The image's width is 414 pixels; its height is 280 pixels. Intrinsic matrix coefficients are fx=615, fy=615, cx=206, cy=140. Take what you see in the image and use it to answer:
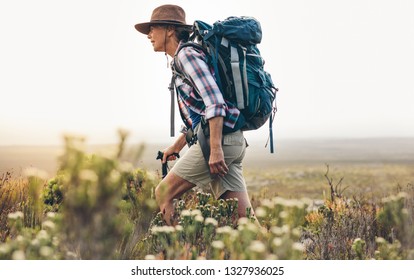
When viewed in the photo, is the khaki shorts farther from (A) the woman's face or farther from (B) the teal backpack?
(A) the woman's face

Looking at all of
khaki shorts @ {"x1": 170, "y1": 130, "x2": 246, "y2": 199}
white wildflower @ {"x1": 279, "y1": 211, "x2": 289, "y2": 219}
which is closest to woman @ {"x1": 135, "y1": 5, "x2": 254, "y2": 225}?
khaki shorts @ {"x1": 170, "y1": 130, "x2": 246, "y2": 199}

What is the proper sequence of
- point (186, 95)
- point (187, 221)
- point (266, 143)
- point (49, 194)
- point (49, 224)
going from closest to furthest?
point (49, 224)
point (187, 221)
point (186, 95)
point (266, 143)
point (49, 194)

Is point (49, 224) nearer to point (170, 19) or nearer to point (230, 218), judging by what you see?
point (230, 218)

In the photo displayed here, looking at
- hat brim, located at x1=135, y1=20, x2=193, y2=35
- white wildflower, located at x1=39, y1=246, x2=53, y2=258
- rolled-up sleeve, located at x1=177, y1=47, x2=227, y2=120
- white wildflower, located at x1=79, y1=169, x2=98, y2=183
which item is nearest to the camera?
white wildflower, located at x1=79, y1=169, x2=98, y2=183

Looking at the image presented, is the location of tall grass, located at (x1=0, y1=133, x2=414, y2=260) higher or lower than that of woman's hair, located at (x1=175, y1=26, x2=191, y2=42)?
lower

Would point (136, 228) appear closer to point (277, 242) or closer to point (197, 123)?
point (197, 123)

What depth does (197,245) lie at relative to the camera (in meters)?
4.20

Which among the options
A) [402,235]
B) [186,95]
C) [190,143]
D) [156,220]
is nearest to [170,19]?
[186,95]

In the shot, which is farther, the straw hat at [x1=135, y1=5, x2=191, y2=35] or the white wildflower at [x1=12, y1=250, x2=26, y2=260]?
the straw hat at [x1=135, y1=5, x2=191, y2=35]

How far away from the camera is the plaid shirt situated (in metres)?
4.30

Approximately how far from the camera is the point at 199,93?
4379 mm

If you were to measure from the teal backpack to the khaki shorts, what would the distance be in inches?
5.9

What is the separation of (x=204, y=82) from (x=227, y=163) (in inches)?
26.3
